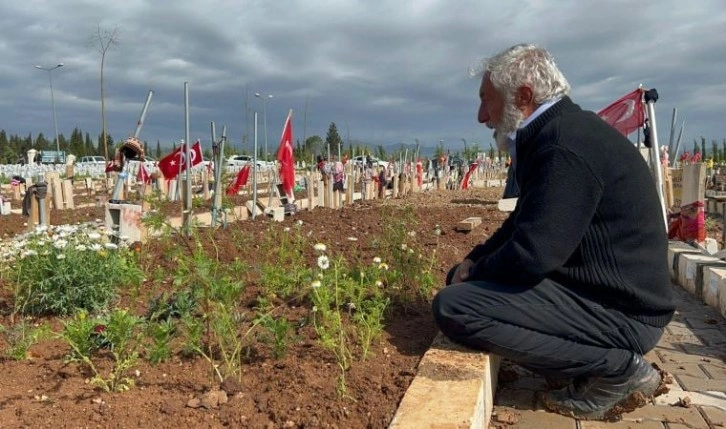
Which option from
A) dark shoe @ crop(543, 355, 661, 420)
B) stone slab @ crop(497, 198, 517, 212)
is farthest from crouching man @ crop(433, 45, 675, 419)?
stone slab @ crop(497, 198, 517, 212)

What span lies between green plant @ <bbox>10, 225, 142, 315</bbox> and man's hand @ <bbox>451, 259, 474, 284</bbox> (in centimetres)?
183

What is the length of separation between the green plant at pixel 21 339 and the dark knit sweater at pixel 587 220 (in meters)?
2.01

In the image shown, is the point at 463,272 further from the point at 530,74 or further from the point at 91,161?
the point at 91,161

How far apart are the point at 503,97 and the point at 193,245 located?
136 inches

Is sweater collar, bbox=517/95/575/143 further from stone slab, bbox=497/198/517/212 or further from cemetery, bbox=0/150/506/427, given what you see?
stone slab, bbox=497/198/517/212

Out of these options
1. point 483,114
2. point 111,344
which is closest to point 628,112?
point 483,114

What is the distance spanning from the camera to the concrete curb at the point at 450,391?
2018 millimetres

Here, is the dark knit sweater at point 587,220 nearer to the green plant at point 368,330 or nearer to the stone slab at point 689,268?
the green plant at point 368,330

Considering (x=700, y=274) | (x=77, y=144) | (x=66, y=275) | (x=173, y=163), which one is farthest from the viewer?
(x=77, y=144)

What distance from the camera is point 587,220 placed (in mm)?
2318

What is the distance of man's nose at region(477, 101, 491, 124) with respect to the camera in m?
2.74

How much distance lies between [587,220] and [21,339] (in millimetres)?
2570

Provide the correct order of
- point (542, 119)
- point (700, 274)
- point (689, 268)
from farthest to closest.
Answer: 1. point (689, 268)
2. point (700, 274)
3. point (542, 119)

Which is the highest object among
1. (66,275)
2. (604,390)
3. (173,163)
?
(173,163)
